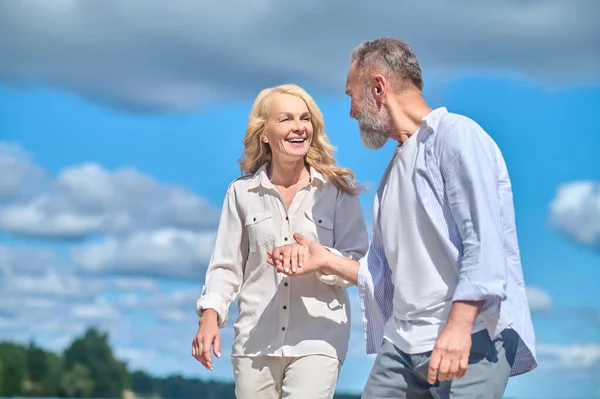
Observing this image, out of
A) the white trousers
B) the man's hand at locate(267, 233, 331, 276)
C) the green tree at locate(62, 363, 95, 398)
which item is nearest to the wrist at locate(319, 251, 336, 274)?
the man's hand at locate(267, 233, 331, 276)

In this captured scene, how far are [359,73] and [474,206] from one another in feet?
2.19

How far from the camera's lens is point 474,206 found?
7.33ft

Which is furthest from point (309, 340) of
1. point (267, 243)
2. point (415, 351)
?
point (415, 351)

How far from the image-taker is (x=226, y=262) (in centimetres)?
346

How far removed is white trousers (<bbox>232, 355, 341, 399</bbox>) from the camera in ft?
10.6

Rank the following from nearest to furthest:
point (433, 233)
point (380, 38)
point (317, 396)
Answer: point (433, 233)
point (380, 38)
point (317, 396)

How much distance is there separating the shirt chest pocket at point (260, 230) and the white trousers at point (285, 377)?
0.44m

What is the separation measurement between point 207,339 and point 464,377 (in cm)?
122

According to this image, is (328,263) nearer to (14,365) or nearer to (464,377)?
(464,377)

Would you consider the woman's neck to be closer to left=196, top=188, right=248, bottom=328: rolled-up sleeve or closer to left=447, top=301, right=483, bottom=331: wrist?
left=196, top=188, right=248, bottom=328: rolled-up sleeve

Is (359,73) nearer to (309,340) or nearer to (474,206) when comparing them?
(474,206)

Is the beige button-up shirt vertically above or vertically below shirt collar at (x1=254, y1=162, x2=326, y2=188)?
below

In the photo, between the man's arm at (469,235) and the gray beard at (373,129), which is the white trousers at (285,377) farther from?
the man's arm at (469,235)

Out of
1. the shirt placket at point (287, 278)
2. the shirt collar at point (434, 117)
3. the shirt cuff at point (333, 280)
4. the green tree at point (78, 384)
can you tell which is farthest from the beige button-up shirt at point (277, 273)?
the green tree at point (78, 384)
